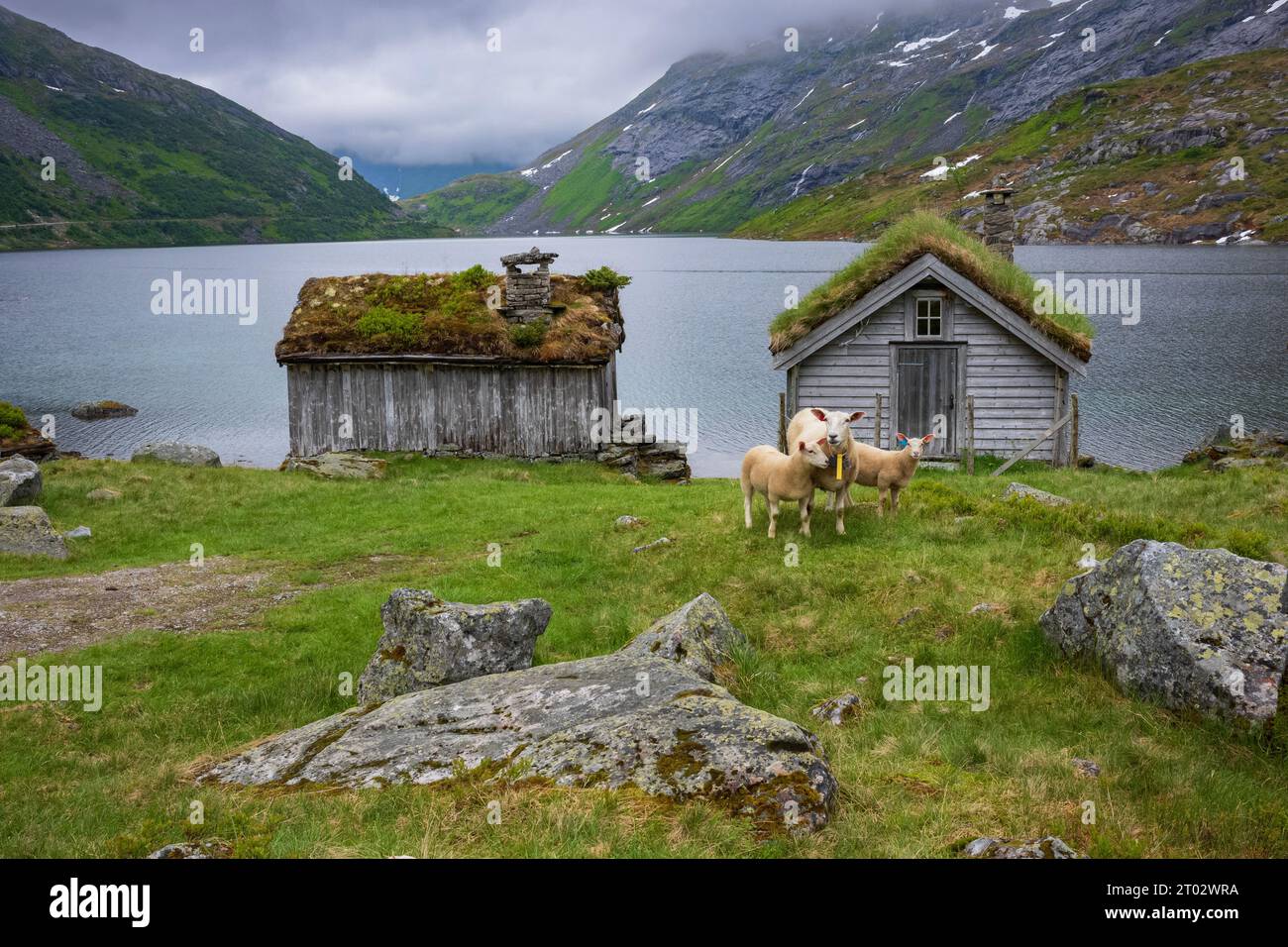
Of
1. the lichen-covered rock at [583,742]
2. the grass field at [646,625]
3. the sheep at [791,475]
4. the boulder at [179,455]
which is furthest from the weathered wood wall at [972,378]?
the boulder at [179,455]

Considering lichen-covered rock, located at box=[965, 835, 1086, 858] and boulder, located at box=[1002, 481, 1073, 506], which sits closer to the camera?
lichen-covered rock, located at box=[965, 835, 1086, 858]

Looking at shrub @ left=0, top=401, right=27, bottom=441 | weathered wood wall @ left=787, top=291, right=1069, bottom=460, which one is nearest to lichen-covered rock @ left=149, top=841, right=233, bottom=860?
weathered wood wall @ left=787, top=291, right=1069, bottom=460

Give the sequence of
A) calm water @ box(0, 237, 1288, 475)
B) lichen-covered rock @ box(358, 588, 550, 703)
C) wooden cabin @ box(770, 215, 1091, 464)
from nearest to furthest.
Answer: lichen-covered rock @ box(358, 588, 550, 703) → wooden cabin @ box(770, 215, 1091, 464) → calm water @ box(0, 237, 1288, 475)

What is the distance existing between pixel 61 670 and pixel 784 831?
11.0 metres

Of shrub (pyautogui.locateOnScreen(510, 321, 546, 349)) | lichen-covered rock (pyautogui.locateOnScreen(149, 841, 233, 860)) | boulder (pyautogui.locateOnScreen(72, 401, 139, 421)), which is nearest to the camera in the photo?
lichen-covered rock (pyautogui.locateOnScreen(149, 841, 233, 860))

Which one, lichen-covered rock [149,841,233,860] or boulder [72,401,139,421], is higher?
boulder [72,401,139,421]

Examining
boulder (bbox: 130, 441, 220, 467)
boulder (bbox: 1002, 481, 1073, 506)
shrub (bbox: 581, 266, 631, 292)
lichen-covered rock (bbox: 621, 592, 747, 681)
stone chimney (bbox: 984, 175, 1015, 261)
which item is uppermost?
stone chimney (bbox: 984, 175, 1015, 261)

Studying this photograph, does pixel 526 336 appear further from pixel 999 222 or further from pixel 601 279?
pixel 999 222

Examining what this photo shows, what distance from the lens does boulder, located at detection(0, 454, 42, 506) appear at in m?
22.3

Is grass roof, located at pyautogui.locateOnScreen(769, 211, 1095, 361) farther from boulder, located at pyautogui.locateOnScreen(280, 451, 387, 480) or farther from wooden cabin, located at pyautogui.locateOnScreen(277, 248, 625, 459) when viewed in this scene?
boulder, located at pyautogui.locateOnScreen(280, 451, 387, 480)

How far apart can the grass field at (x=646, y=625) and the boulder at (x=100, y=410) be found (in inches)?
1292

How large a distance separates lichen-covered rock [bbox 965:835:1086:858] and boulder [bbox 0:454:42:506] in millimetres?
23411
